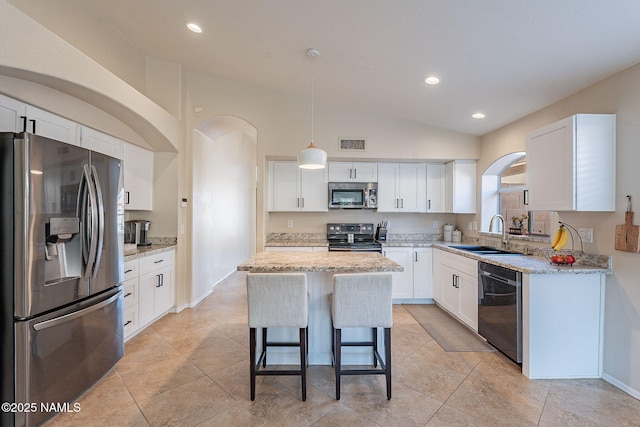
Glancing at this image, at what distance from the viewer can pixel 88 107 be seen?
8.82ft

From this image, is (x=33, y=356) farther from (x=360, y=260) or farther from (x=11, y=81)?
(x=360, y=260)

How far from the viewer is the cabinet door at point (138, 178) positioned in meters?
3.24

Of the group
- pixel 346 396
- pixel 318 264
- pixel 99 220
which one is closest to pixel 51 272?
pixel 99 220

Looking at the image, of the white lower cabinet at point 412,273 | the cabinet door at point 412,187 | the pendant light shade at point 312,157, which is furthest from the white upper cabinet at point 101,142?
the cabinet door at point 412,187

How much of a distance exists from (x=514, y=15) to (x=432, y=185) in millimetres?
2763

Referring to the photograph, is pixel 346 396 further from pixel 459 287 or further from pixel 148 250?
pixel 148 250

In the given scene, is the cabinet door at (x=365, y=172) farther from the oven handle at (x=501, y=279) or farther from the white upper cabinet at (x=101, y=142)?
the white upper cabinet at (x=101, y=142)

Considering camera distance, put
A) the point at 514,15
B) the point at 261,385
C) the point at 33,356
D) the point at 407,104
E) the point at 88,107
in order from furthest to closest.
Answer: the point at 407,104 → the point at 88,107 → the point at 261,385 → the point at 514,15 → the point at 33,356

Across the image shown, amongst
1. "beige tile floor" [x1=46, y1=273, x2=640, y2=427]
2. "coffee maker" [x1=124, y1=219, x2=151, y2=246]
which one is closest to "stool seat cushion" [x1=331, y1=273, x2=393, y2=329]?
"beige tile floor" [x1=46, y1=273, x2=640, y2=427]

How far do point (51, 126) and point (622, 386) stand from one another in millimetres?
4993

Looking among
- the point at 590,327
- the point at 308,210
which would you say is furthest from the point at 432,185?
the point at 590,327

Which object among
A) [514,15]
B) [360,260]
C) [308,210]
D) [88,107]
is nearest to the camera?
[514,15]

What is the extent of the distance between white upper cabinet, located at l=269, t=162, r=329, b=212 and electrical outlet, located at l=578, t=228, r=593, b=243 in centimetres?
286

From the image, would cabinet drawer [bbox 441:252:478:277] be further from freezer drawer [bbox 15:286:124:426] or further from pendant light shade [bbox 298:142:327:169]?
freezer drawer [bbox 15:286:124:426]
